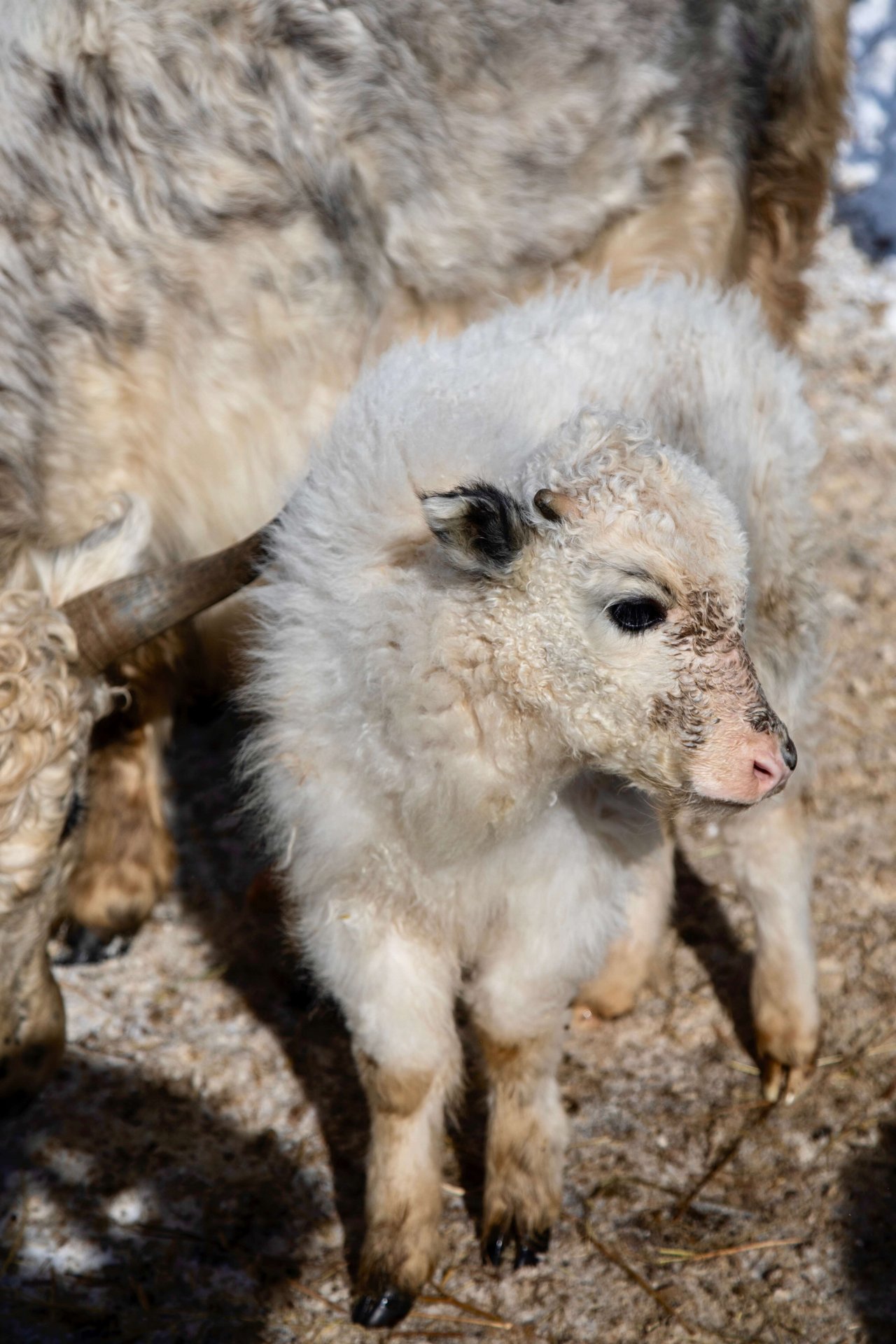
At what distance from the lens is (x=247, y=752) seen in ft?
9.96

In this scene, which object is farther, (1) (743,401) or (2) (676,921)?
(2) (676,921)

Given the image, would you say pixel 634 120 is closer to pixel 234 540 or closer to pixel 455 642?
pixel 234 540

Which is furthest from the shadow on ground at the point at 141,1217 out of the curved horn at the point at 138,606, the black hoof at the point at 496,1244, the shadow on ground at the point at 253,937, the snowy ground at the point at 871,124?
the snowy ground at the point at 871,124

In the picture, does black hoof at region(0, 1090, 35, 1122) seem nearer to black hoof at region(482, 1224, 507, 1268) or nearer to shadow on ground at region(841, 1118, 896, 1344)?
black hoof at region(482, 1224, 507, 1268)

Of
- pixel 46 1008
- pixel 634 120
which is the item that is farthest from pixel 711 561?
pixel 634 120

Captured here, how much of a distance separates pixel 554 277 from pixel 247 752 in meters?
1.69

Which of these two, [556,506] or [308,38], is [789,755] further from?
[308,38]

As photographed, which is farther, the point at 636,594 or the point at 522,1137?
the point at 522,1137

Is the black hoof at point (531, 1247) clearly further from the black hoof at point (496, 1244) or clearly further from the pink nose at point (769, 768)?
the pink nose at point (769, 768)

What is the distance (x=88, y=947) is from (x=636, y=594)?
2.47 metres

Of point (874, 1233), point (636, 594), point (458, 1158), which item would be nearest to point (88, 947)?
point (458, 1158)

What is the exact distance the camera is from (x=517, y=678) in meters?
2.43

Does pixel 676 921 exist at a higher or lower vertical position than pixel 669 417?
lower

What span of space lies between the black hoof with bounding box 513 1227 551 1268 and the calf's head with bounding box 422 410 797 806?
1.28m
